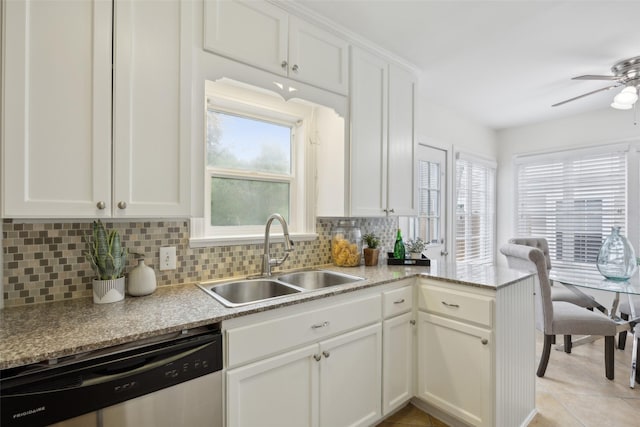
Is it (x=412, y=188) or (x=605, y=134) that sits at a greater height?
(x=605, y=134)

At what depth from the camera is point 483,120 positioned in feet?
13.2

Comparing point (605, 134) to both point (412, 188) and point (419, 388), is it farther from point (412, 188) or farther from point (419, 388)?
→ point (419, 388)

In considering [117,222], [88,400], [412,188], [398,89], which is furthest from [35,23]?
[412,188]

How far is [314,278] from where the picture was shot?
83.0 inches

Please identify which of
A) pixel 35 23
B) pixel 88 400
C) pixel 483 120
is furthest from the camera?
pixel 483 120

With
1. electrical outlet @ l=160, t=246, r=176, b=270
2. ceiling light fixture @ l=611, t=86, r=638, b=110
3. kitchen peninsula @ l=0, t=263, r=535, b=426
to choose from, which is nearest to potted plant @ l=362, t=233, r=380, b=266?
kitchen peninsula @ l=0, t=263, r=535, b=426

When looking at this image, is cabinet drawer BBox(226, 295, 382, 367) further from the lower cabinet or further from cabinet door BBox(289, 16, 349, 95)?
cabinet door BBox(289, 16, 349, 95)

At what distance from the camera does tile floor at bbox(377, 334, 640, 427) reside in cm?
198

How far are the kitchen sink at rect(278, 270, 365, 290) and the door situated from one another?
1.34 meters

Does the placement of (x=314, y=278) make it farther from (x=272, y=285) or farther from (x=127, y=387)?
(x=127, y=387)

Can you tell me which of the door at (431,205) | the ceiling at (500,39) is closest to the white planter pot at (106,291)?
the ceiling at (500,39)

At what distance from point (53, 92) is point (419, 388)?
242cm

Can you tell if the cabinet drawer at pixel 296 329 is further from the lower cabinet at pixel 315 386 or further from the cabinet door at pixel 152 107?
the cabinet door at pixel 152 107

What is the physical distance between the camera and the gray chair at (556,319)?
2361mm
